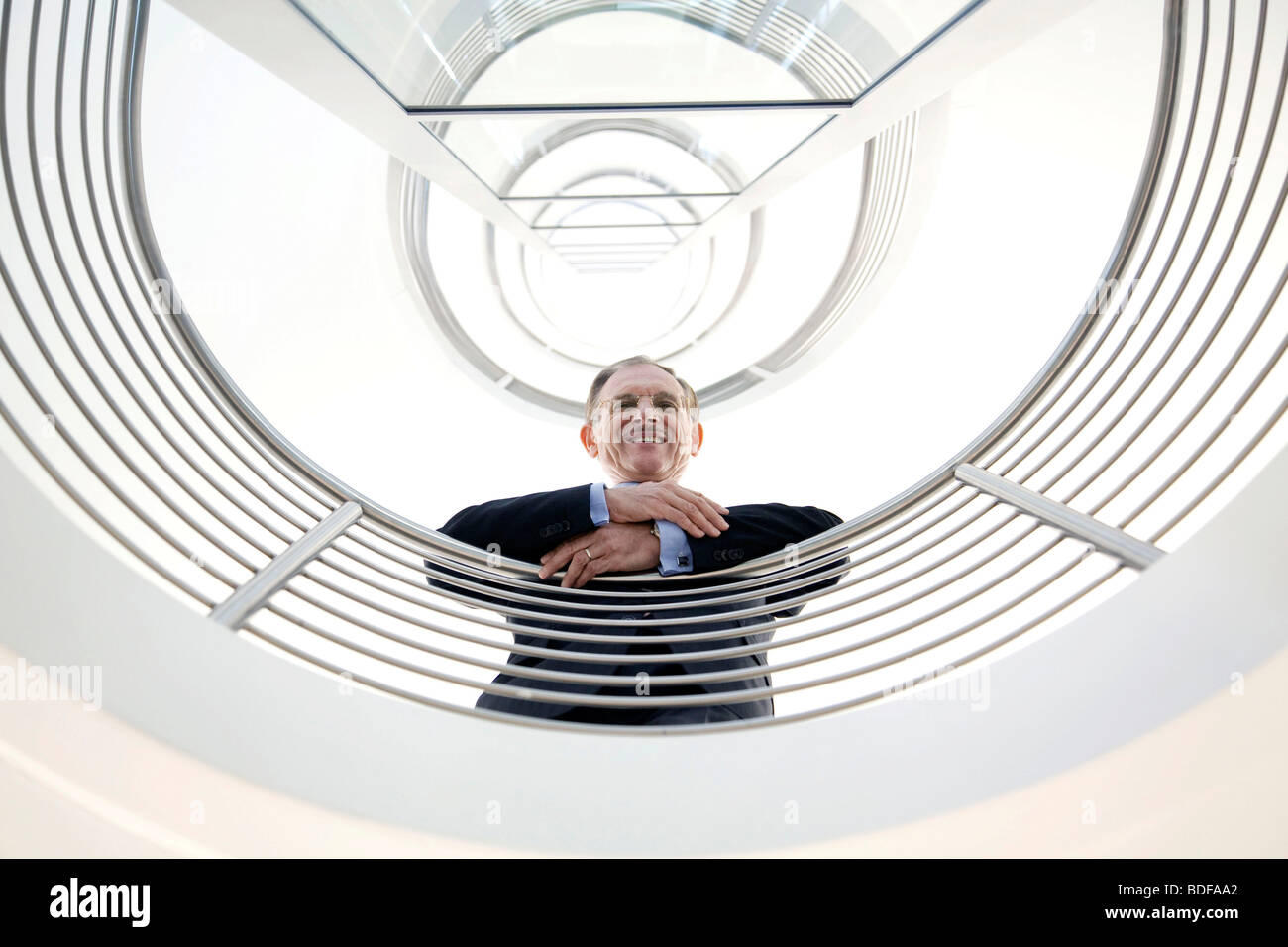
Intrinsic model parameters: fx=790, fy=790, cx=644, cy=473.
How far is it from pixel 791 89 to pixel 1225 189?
136 centimetres

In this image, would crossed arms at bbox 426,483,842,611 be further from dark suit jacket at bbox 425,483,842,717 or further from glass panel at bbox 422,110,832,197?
glass panel at bbox 422,110,832,197

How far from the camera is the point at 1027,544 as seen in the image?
349 centimetres

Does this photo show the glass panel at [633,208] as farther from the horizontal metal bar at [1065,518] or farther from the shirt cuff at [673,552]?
the horizontal metal bar at [1065,518]

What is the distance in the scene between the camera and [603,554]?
2113 mm

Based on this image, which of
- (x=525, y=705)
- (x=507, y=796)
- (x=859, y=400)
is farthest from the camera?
(x=859, y=400)

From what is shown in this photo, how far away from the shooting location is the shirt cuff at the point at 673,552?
2139 millimetres

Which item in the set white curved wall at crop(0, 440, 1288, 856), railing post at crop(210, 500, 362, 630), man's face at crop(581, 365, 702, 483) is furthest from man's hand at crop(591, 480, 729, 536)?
white curved wall at crop(0, 440, 1288, 856)

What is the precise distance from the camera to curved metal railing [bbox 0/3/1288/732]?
1.49 meters

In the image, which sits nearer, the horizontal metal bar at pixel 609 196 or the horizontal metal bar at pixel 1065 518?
the horizontal metal bar at pixel 1065 518

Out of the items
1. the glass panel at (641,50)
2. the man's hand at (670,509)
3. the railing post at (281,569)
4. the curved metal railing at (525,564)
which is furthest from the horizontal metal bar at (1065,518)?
the railing post at (281,569)

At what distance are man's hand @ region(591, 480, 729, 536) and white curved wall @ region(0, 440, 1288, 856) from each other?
2.93ft

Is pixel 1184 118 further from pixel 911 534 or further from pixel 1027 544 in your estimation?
pixel 1027 544

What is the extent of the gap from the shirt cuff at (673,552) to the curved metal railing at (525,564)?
0.06 metres
